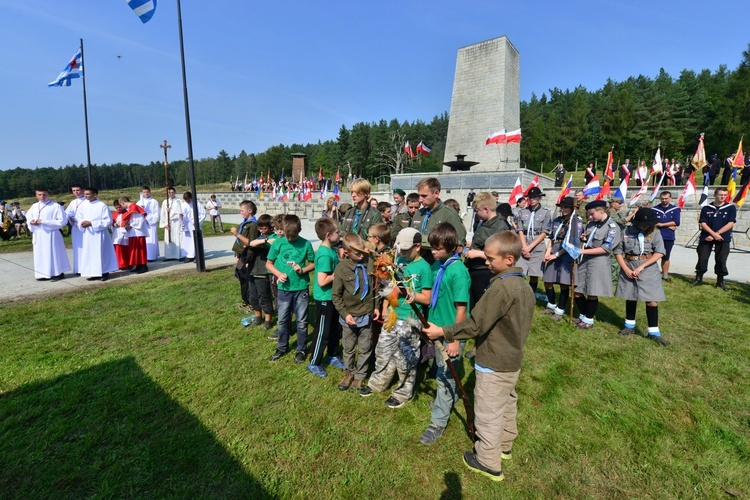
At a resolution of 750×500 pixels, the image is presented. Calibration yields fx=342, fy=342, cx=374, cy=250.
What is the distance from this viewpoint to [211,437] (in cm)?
301

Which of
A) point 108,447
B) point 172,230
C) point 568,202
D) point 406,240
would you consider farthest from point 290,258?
point 172,230

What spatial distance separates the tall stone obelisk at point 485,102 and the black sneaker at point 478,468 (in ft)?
78.5

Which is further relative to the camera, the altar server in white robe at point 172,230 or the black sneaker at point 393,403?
the altar server in white robe at point 172,230

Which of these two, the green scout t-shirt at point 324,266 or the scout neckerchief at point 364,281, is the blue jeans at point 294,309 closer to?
the green scout t-shirt at point 324,266

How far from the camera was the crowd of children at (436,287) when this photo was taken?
8.27 ft

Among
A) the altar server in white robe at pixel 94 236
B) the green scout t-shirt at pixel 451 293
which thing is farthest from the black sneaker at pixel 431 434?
the altar server in white robe at pixel 94 236

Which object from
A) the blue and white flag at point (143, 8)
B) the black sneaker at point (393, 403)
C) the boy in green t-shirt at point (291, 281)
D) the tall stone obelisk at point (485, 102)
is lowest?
the black sneaker at point (393, 403)

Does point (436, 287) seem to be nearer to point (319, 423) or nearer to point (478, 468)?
point (478, 468)

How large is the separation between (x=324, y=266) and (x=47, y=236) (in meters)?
8.43

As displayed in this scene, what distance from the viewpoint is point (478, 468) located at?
8.77 feet

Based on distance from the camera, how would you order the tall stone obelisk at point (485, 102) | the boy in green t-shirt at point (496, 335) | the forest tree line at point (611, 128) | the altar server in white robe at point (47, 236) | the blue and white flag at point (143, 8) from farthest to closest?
the forest tree line at point (611, 128) < the tall stone obelisk at point (485, 102) < the altar server in white robe at point (47, 236) < the blue and white flag at point (143, 8) < the boy in green t-shirt at point (496, 335)

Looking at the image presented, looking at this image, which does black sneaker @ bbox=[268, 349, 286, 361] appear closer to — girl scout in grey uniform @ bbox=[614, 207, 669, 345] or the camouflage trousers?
the camouflage trousers

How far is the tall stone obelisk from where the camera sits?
77.4 feet

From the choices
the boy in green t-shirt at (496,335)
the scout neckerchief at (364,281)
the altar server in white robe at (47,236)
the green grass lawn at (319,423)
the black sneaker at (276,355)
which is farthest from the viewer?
the altar server in white robe at (47,236)
